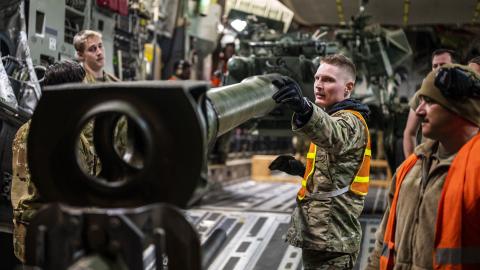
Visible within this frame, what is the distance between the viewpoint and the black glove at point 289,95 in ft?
8.41

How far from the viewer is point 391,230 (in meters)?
2.46

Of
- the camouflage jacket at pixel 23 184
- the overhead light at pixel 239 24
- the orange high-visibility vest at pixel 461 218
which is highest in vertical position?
the overhead light at pixel 239 24

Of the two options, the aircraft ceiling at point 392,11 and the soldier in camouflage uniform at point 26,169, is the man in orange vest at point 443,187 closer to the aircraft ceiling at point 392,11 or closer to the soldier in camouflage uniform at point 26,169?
the soldier in camouflage uniform at point 26,169

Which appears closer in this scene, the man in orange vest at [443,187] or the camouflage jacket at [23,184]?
the man in orange vest at [443,187]

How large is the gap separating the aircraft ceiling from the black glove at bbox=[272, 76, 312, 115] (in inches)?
241

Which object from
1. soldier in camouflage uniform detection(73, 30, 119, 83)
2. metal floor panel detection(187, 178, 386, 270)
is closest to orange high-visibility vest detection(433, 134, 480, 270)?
metal floor panel detection(187, 178, 386, 270)

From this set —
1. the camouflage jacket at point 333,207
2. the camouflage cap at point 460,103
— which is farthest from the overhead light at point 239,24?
the camouflage cap at point 460,103

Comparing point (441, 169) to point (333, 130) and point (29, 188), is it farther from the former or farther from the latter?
point (29, 188)

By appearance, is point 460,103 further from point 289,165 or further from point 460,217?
point 289,165

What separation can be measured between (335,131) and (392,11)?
6649 millimetres

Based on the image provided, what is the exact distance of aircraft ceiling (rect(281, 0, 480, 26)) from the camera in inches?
Answer: 330

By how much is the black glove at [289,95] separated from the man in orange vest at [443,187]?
1.65 feet

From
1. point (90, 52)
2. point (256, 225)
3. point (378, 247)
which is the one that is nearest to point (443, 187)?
point (378, 247)

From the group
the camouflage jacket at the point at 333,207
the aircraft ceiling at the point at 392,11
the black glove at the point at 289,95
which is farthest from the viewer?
the aircraft ceiling at the point at 392,11
